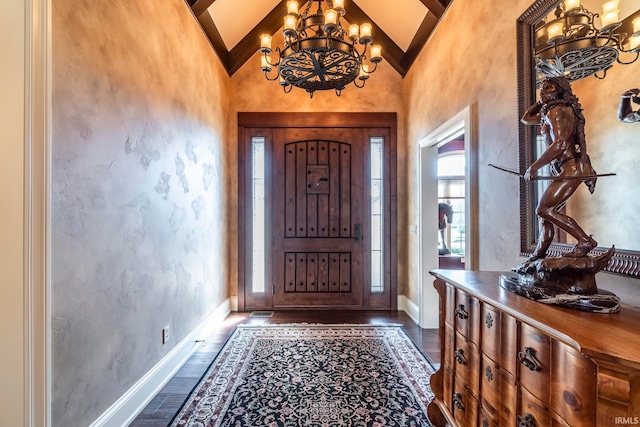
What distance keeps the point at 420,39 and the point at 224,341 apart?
3872 mm

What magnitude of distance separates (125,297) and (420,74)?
3.53 m

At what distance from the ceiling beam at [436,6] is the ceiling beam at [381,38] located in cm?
92

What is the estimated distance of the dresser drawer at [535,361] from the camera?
920mm

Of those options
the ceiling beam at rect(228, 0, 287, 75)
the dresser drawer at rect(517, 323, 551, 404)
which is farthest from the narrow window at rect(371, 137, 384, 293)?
the dresser drawer at rect(517, 323, 551, 404)

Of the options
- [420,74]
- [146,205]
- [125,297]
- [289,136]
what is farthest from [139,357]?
[420,74]

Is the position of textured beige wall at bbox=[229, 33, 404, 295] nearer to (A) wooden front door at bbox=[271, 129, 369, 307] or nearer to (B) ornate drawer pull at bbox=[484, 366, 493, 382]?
(A) wooden front door at bbox=[271, 129, 369, 307]

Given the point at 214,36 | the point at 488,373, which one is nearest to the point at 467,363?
the point at 488,373

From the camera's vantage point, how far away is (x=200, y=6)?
2.76 m

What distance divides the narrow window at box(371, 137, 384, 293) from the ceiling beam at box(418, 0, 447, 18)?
152 cm

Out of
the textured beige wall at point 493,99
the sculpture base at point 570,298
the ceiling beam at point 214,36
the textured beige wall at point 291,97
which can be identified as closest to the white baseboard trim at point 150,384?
the textured beige wall at point 291,97

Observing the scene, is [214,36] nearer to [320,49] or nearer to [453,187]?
[320,49]

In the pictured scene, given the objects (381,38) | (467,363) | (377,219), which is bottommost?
(467,363)

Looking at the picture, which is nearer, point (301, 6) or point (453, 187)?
point (301, 6)

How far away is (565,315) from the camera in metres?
0.94
